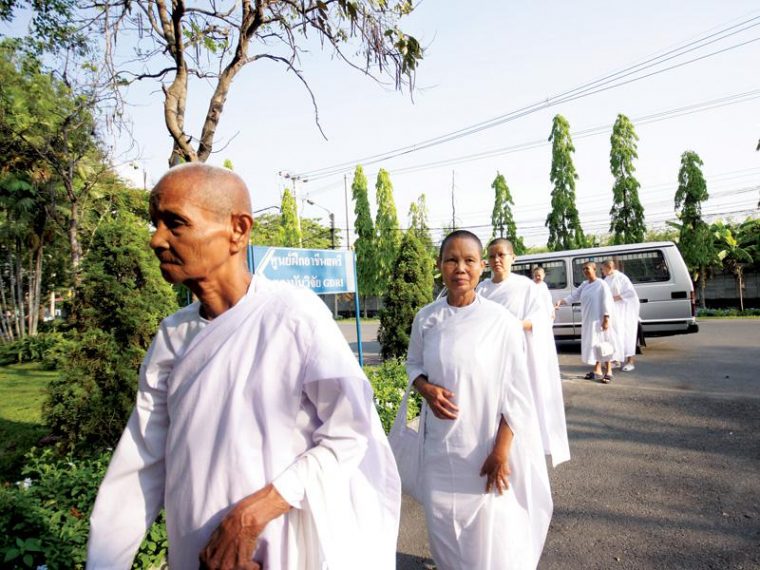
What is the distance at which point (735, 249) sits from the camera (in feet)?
82.5

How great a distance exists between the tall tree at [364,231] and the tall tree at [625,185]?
16.2 metres

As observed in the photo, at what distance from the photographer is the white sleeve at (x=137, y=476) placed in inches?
59.1

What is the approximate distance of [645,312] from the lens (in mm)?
11109

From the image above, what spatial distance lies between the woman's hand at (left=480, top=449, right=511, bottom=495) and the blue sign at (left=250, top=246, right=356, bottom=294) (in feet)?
8.61

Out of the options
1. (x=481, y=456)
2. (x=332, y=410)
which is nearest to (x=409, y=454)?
(x=481, y=456)

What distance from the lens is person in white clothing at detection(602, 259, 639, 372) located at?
357 inches

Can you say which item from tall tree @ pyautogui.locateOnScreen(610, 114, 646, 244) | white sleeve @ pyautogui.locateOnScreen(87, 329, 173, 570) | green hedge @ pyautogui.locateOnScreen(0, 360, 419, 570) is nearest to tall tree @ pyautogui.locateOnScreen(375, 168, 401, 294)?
tall tree @ pyautogui.locateOnScreen(610, 114, 646, 244)

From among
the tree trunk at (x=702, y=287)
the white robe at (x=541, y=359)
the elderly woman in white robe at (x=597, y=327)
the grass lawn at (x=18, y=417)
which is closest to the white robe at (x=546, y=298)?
the white robe at (x=541, y=359)

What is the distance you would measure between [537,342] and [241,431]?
3.23 metres

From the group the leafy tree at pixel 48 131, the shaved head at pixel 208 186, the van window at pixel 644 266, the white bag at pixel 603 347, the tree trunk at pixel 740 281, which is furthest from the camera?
the tree trunk at pixel 740 281

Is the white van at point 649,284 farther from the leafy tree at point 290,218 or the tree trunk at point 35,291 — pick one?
the leafy tree at point 290,218

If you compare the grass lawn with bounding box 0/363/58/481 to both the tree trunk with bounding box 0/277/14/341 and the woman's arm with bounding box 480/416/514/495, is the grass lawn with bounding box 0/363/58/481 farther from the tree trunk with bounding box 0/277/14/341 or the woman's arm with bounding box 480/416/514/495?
the tree trunk with bounding box 0/277/14/341

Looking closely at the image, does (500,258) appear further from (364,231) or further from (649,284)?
(364,231)

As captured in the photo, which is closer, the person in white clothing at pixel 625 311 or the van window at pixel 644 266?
the person in white clothing at pixel 625 311
